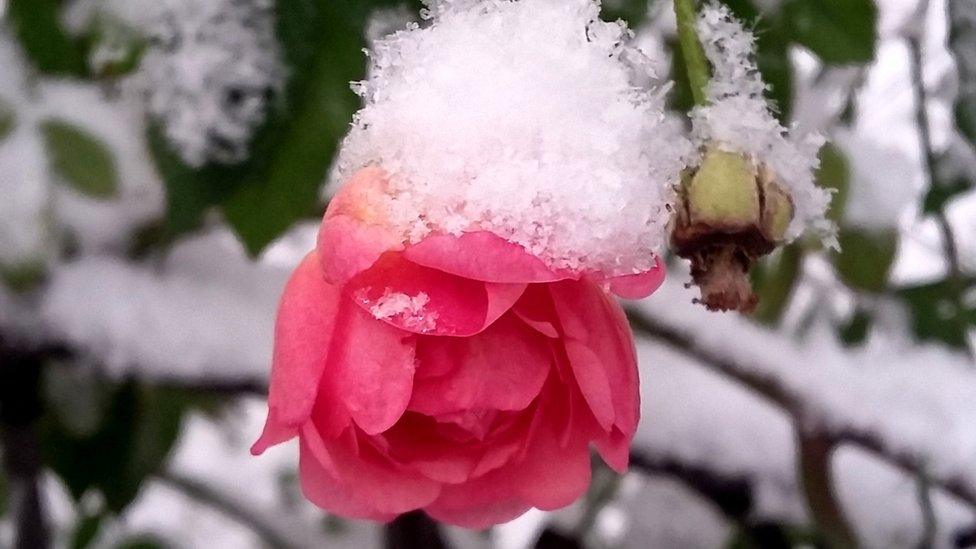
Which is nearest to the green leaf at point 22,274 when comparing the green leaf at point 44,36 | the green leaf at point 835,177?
the green leaf at point 44,36

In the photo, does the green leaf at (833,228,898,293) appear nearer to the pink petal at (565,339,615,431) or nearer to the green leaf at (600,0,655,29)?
the green leaf at (600,0,655,29)

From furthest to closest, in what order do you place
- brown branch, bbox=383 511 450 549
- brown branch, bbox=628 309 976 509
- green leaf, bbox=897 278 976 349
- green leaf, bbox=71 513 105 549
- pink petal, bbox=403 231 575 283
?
green leaf, bbox=71 513 105 549 < green leaf, bbox=897 278 976 349 < brown branch, bbox=383 511 450 549 < brown branch, bbox=628 309 976 509 < pink petal, bbox=403 231 575 283

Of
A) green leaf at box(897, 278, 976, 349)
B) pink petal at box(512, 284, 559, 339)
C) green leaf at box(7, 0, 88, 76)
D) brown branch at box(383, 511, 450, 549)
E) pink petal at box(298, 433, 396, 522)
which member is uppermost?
pink petal at box(512, 284, 559, 339)

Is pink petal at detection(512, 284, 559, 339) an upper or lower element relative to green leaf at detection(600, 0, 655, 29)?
upper

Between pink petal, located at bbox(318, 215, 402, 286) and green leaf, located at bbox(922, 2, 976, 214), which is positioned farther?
green leaf, located at bbox(922, 2, 976, 214)

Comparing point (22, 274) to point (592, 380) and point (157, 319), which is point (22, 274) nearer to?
point (157, 319)

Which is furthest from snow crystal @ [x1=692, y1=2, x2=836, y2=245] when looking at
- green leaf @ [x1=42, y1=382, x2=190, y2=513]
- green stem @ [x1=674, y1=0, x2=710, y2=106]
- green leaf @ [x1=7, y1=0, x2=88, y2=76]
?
green leaf @ [x1=42, y1=382, x2=190, y2=513]

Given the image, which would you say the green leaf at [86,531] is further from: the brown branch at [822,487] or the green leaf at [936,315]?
the green leaf at [936,315]
